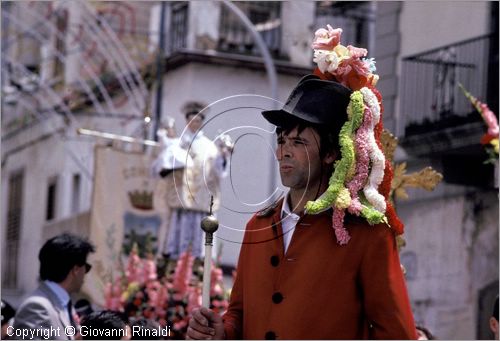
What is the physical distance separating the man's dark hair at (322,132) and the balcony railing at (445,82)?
445 inches

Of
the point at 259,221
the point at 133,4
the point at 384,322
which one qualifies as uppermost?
the point at 133,4

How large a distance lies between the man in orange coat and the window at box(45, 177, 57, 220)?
23.1 metres

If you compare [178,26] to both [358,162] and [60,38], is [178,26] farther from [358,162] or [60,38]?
[358,162]

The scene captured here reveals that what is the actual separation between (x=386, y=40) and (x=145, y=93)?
4.94 m

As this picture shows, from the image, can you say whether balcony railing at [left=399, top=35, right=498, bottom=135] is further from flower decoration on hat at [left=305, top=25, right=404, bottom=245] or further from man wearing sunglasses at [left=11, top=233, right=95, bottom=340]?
flower decoration on hat at [left=305, top=25, right=404, bottom=245]

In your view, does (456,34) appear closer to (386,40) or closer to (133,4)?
(386,40)

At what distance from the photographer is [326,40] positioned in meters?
5.93

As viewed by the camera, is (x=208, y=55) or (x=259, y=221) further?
(x=208, y=55)

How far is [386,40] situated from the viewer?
63.9 feet

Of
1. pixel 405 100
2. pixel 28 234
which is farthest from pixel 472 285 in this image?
pixel 28 234

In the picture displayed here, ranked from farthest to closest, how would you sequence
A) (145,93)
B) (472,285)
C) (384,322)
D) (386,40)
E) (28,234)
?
1. (28,234)
2. (145,93)
3. (386,40)
4. (472,285)
5. (384,322)

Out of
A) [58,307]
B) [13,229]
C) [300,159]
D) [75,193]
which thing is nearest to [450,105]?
[58,307]

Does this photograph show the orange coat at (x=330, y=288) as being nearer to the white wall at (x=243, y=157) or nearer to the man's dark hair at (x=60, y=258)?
the white wall at (x=243, y=157)

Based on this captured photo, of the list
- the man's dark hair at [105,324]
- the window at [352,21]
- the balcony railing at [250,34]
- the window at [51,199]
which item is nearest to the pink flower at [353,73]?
the man's dark hair at [105,324]
